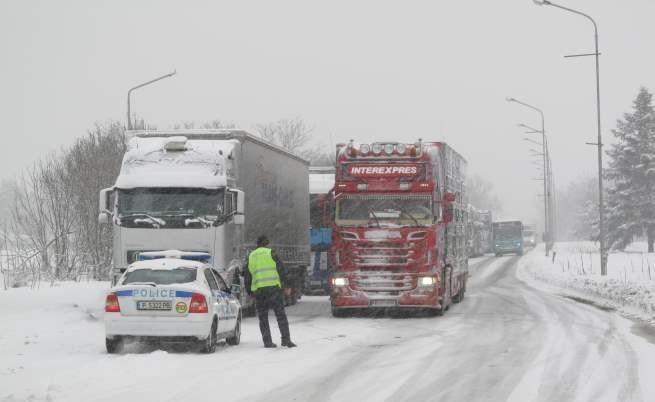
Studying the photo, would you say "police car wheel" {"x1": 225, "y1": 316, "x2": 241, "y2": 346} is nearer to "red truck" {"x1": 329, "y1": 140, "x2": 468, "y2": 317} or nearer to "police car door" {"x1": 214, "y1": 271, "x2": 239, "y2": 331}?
"police car door" {"x1": 214, "y1": 271, "x2": 239, "y2": 331}

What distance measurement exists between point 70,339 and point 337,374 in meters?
6.21

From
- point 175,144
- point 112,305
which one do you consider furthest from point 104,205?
point 112,305

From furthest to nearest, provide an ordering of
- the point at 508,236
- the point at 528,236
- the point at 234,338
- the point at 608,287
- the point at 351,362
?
the point at 528,236, the point at 508,236, the point at 608,287, the point at 234,338, the point at 351,362

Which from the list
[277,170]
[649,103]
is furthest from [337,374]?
[649,103]

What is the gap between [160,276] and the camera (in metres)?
15.3

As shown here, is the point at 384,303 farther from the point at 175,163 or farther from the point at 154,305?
the point at 154,305

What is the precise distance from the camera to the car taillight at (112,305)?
14797mm

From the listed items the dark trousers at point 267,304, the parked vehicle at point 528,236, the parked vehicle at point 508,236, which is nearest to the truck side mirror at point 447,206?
the dark trousers at point 267,304

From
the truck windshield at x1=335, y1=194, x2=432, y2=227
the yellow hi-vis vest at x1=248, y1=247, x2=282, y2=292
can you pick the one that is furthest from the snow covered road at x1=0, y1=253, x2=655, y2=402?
the truck windshield at x1=335, y1=194, x2=432, y2=227

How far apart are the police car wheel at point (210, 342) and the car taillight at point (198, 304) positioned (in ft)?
1.21

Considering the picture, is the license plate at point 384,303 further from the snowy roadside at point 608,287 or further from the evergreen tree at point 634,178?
the evergreen tree at point 634,178

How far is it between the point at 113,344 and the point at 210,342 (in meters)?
1.37

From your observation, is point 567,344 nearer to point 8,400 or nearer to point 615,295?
point 8,400

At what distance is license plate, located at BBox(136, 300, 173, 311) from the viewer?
48.5 feet
